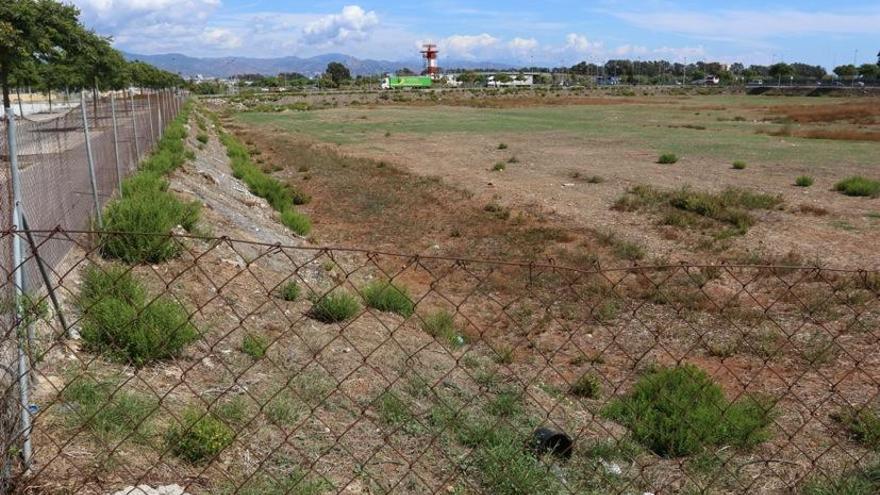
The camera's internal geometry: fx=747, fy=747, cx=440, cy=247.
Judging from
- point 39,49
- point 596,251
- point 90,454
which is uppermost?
point 39,49

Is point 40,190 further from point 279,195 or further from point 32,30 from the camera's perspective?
point 32,30

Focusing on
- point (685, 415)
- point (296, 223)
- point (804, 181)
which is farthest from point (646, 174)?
point (685, 415)

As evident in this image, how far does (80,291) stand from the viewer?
22.5 ft

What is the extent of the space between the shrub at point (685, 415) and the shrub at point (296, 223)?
9.98m

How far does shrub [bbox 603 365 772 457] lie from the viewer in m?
5.79

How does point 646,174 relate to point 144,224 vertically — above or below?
below

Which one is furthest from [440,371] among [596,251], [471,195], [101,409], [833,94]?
[833,94]

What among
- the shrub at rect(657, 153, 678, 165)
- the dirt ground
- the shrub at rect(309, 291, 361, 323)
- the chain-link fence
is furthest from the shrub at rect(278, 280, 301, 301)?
the shrub at rect(657, 153, 678, 165)

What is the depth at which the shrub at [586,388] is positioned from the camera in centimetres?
716

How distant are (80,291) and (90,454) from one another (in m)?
3.10

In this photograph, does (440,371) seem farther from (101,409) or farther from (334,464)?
(101,409)

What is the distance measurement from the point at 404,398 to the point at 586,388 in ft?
6.41

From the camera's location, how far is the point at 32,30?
20062 millimetres

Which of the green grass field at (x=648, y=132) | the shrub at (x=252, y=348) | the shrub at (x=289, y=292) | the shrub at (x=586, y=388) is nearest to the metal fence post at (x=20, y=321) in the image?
the shrub at (x=252, y=348)
